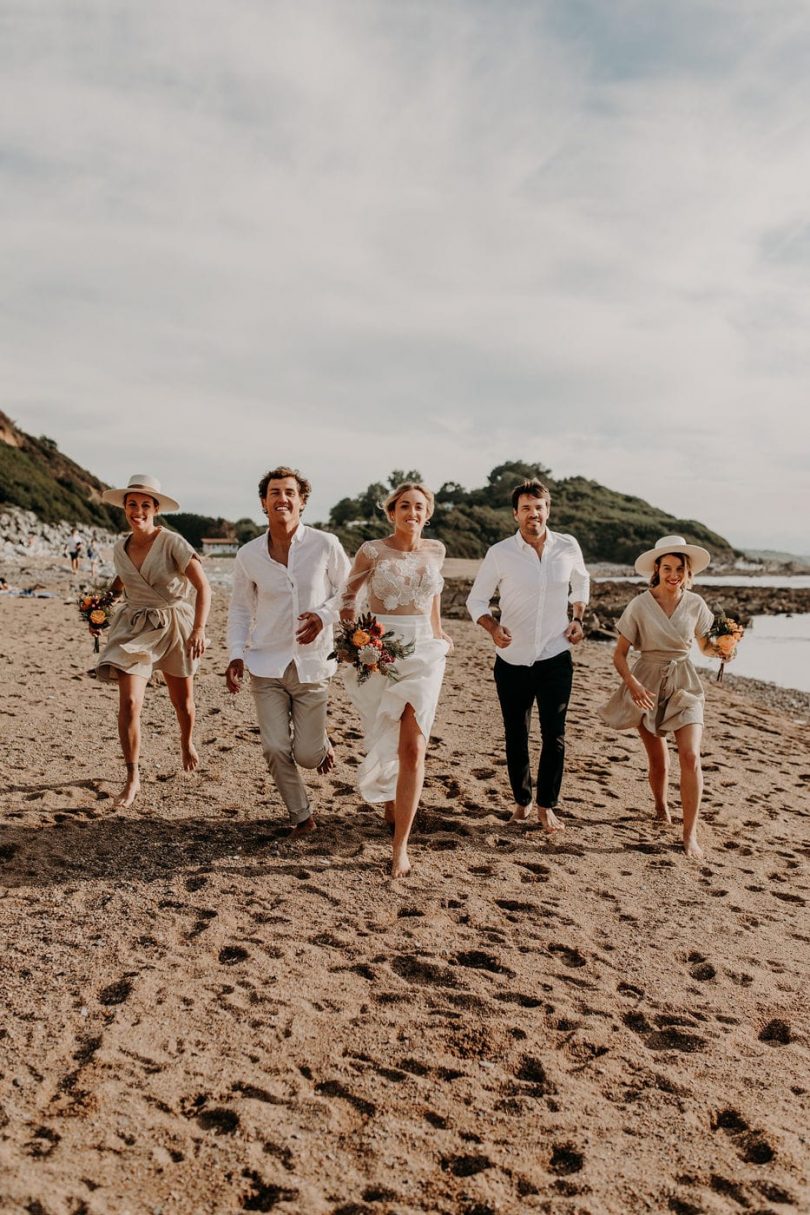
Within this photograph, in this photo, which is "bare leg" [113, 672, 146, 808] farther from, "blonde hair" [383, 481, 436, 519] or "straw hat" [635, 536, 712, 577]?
"straw hat" [635, 536, 712, 577]

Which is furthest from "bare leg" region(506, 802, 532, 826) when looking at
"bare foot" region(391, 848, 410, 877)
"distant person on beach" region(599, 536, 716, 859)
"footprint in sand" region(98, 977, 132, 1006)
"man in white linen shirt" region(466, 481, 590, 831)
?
"footprint in sand" region(98, 977, 132, 1006)

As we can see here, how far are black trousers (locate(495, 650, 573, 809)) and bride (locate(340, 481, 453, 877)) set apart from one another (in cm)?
78

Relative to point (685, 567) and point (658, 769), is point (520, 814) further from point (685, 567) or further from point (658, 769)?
point (685, 567)

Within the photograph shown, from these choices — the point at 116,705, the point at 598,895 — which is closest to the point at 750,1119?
the point at 598,895

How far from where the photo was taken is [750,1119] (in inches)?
122

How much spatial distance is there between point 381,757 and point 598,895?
1.60 metres

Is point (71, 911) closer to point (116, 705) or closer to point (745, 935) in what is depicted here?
point (745, 935)

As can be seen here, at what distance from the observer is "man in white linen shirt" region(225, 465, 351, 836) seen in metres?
5.51

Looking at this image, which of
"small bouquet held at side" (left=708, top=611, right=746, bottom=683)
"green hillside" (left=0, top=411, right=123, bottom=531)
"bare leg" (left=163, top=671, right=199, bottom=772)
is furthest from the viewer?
"green hillside" (left=0, top=411, right=123, bottom=531)

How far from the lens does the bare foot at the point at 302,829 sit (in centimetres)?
581

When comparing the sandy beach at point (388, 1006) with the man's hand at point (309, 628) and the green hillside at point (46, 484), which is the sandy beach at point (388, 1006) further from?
the green hillside at point (46, 484)

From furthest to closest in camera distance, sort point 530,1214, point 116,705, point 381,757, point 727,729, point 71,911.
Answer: point 727,729, point 116,705, point 381,757, point 71,911, point 530,1214

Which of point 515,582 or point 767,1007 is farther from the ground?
point 515,582

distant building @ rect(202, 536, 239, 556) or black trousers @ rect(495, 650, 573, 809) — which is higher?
distant building @ rect(202, 536, 239, 556)
